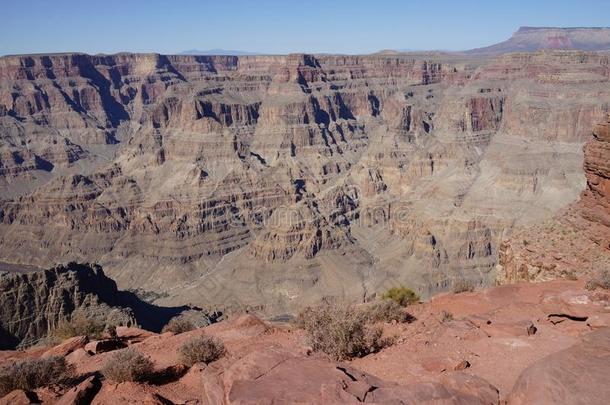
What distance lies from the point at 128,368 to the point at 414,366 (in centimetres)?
765

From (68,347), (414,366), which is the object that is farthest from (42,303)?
(414,366)

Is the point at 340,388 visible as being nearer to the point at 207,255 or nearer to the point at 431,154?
the point at 207,255

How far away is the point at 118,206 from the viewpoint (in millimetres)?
101000

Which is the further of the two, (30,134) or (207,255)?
(30,134)

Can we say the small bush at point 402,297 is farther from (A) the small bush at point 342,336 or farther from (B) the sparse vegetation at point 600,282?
(A) the small bush at point 342,336

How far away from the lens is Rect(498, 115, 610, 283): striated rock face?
87.8 ft

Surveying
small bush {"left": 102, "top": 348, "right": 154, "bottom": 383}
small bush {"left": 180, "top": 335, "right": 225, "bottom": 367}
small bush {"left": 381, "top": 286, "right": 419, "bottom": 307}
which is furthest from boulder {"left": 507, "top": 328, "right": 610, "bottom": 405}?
small bush {"left": 381, "top": 286, "right": 419, "bottom": 307}

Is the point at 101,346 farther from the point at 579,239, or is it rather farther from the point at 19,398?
the point at 579,239

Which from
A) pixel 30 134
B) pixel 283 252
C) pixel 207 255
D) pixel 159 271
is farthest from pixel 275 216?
pixel 30 134

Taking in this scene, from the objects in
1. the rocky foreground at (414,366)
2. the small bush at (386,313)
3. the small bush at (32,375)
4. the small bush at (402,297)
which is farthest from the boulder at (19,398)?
the small bush at (402,297)

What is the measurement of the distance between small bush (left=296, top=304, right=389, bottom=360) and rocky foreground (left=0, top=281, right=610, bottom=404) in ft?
1.15

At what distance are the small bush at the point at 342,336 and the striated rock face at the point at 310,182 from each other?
179 feet

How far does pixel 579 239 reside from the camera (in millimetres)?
28359

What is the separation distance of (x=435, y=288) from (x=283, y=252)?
73.8 feet
